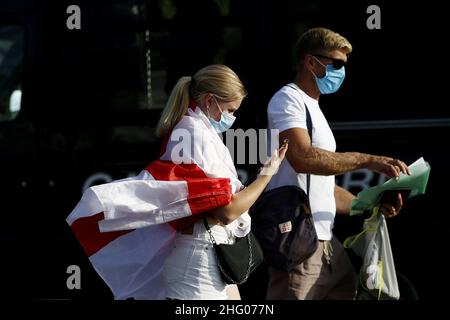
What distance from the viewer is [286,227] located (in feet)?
12.6

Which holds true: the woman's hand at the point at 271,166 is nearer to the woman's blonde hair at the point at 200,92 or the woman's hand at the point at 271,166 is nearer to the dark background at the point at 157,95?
the woman's blonde hair at the point at 200,92

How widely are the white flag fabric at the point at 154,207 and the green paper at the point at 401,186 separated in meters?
0.78

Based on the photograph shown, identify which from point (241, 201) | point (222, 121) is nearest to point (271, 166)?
point (241, 201)

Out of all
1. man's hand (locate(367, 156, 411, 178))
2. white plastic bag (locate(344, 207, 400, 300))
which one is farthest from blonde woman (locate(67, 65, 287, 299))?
white plastic bag (locate(344, 207, 400, 300))

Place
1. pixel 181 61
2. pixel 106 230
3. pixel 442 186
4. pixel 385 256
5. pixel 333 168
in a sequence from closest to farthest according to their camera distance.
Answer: pixel 106 230 < pixel 333 168 < pixel 385 256 < pixel 442 186 < pixel 181 61

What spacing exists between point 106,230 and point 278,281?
3.50 feet

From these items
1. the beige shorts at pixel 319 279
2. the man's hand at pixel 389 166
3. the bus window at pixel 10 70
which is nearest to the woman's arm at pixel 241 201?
the man's hand at pixel 389 166

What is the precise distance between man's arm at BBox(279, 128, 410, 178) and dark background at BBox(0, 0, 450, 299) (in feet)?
3.33

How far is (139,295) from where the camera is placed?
336 centimetres

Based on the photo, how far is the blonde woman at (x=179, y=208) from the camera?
316cm

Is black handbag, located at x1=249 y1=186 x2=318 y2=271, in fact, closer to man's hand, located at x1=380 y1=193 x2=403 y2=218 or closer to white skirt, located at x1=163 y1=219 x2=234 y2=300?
man's hand, located at x1=380 y1=193 x2=403 y2=218

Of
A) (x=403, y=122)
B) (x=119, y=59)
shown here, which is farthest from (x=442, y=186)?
(x=119, y=59)

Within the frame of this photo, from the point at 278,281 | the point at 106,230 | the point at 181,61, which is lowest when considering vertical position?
the point at 278,281
